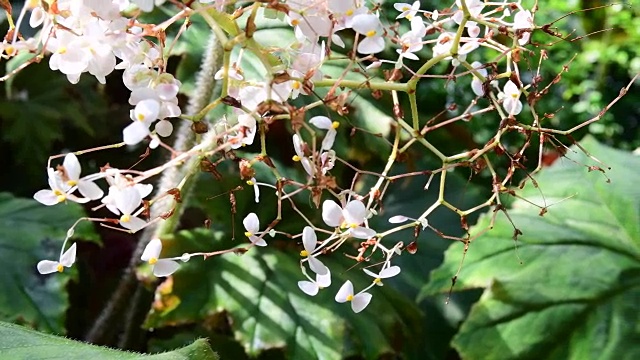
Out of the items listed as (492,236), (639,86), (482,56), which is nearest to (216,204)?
(492,236)

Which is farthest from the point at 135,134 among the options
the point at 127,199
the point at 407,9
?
the point at 407,9

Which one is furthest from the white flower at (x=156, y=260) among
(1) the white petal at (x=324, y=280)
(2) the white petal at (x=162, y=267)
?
(1) the white petal at (x=324, y=280)

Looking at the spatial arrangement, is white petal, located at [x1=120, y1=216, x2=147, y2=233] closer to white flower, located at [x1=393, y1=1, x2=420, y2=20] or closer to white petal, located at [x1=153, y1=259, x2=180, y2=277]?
white petal, located at [x1=153, y1=259, x2=180, y2=277]

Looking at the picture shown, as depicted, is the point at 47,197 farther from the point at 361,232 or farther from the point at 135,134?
the point at 361,232

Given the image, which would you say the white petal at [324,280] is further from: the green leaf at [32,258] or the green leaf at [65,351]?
the green leaf at [32,258]

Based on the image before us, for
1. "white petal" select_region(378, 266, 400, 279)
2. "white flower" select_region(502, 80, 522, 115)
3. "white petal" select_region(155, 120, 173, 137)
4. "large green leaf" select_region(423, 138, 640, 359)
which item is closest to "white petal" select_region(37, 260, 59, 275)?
"white petal" select_region(155, 120, 173, 137)

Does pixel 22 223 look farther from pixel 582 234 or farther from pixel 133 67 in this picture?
pixel 582 234

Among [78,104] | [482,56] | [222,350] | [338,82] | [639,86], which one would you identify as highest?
[338,82]
